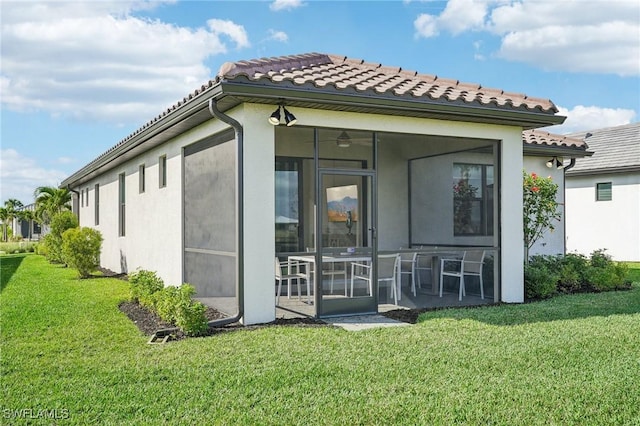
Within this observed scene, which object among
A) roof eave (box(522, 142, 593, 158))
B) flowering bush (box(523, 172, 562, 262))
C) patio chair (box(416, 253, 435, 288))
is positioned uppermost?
roof eave (box(522, 142, 593, 158))

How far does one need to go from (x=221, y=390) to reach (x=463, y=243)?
669cm

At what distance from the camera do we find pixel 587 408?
14.4 ft

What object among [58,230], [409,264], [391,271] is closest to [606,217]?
[409,264]

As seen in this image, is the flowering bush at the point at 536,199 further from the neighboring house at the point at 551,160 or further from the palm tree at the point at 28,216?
the palm tree at the point at 28,216

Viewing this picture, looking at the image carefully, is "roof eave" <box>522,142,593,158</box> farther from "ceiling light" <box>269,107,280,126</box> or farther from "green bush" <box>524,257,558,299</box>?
"ceiling light" <box>269,107,280,126</box>

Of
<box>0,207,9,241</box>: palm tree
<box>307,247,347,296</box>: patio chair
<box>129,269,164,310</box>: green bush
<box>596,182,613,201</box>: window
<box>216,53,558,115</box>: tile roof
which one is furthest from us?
<box>0,207,9,241</box>: palm tree

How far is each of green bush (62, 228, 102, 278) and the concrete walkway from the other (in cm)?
851

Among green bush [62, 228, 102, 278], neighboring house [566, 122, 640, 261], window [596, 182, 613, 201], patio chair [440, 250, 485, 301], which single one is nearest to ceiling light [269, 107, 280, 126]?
patio chair [440, 250, 485, 301]

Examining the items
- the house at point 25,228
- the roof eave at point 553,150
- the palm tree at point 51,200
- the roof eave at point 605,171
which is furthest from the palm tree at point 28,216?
the roof eave at point 553,150

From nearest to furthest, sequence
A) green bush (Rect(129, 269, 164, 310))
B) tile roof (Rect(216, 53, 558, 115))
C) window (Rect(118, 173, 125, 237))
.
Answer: tile roof (Rect(216, 53, 558, 115))
green bush (Rect(129, 269, 164, 310))
window (Rect(118, 173, 125, 237))

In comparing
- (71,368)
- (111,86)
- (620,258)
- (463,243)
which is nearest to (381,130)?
(463,243)

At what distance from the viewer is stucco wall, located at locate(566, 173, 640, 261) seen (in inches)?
756

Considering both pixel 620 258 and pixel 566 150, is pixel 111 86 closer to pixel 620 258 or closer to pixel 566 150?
pixel 566 150

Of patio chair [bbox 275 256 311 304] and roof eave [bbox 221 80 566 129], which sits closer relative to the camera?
roof eave [bbox 221 80 566 129]
